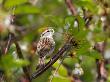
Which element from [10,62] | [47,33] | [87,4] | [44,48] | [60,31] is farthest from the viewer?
[60,31]

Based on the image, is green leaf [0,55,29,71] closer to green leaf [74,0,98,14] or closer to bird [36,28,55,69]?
bird [36,28,55,69]

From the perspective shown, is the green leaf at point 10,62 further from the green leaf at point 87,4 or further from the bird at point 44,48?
the green leaf at point 87,4

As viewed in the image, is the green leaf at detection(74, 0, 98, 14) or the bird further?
the green leaf at detection(74, 0, 98, 14)

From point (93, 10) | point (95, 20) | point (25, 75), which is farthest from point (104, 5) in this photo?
point (25, 75)

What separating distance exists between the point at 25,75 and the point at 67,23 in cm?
61

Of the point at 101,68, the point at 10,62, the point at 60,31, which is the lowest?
the point at 101,68

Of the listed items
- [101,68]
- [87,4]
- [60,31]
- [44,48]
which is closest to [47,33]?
[44,48]

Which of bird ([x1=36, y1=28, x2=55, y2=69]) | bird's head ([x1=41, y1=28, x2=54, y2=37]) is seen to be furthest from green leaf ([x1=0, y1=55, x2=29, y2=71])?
bird's head ([x1=41, y1=28, x2=54, y2=37])

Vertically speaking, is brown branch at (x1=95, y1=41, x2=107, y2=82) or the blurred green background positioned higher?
the blurred green background

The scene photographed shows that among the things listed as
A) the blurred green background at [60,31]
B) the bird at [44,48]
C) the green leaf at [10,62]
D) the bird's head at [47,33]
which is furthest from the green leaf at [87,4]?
the green leaf at [10,62]

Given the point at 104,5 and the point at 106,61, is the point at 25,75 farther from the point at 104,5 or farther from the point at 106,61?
the point at 106,61

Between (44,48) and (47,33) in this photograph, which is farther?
(47,33)

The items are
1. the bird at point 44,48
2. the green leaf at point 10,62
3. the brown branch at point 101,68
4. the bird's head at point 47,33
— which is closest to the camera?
the green leaf at point 10,62

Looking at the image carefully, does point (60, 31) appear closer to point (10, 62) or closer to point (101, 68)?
point (101, 68)
